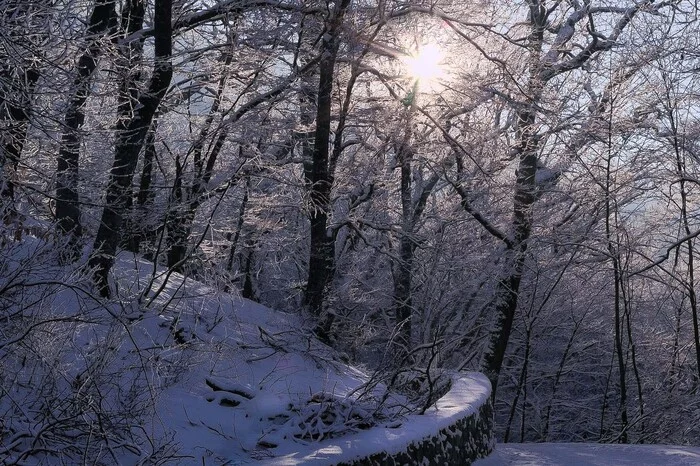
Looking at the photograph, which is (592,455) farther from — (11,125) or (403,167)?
(403,167)

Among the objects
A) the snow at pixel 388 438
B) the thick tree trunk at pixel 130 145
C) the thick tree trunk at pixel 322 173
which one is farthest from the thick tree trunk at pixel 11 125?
the thick tree trunk at pixel 322 173

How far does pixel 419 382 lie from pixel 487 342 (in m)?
8.27

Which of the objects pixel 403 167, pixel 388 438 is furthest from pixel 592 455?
pixel 403 167

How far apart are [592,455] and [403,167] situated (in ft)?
31.8

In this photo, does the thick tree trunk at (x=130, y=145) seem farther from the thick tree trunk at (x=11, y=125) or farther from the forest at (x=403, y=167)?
the thick tree trunk at (x=11, y=125)

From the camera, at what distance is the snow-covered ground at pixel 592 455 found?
25.7 feet

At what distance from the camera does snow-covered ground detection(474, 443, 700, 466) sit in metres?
7.82

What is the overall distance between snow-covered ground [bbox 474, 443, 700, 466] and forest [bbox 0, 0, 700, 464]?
1.07m

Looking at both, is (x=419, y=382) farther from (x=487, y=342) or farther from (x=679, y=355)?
(x=679, y=355)

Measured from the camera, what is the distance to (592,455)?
834 cm

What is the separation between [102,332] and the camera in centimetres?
750

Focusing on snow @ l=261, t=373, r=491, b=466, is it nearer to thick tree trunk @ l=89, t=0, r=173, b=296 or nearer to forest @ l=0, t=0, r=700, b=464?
forest @ l=0, t=0, r=700, b=464

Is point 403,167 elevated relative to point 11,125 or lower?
elevated

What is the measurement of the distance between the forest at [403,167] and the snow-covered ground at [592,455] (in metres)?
1.07
